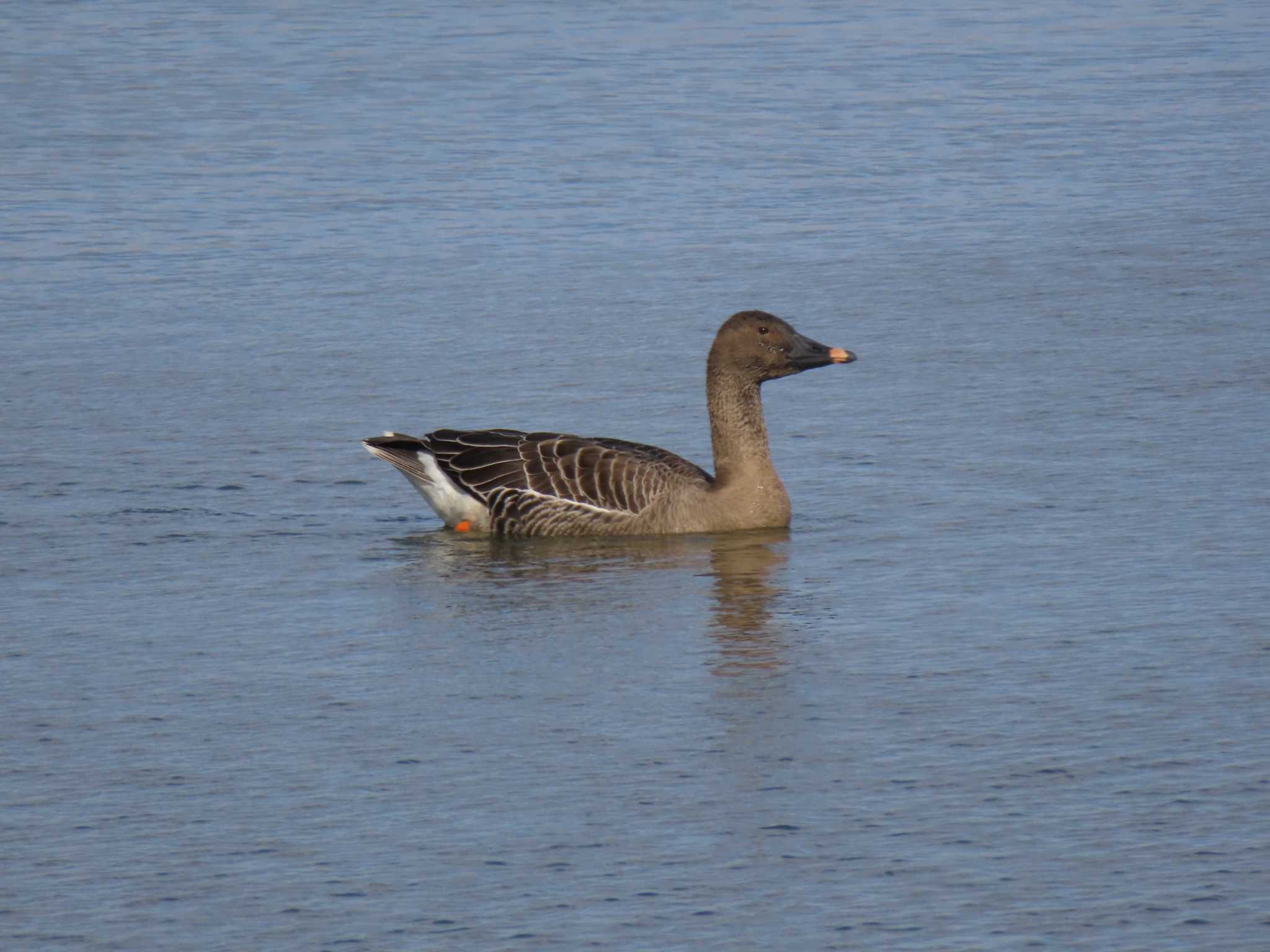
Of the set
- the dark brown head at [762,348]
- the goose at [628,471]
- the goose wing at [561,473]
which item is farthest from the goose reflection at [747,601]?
the dark brown head at [762,348]

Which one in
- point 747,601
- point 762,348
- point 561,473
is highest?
point 762,348

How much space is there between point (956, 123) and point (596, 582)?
9.36 metres

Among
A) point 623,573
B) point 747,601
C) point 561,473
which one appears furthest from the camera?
point 561,473

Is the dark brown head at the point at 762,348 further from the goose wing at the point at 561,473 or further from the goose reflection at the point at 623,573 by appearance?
the goose reflection at the point at 623,573

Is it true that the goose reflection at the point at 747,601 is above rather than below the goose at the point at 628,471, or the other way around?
below

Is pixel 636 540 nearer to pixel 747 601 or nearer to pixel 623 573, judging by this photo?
pixel 623 573

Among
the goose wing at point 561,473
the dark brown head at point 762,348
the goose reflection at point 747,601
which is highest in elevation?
the dark brown head at point 762,348

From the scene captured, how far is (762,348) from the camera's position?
979 cm

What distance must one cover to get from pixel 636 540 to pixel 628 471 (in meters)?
0.29

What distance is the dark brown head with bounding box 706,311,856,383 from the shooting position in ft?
32.1

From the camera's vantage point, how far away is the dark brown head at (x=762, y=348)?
9.78 m

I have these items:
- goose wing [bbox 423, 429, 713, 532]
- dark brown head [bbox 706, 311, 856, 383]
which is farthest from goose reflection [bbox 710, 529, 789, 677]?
dark brown head [bbox 706, 311, 856, 383]

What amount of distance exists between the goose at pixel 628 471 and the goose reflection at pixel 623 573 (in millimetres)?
84

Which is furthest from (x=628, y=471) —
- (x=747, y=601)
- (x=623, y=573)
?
(x=747, y=601)
